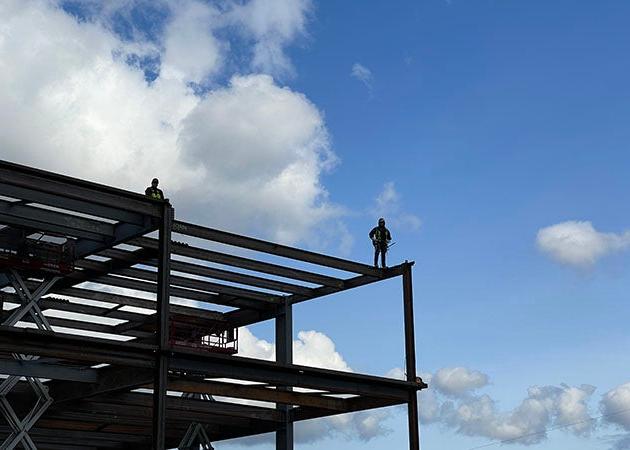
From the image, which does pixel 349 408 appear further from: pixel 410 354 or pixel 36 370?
pixel 36 370

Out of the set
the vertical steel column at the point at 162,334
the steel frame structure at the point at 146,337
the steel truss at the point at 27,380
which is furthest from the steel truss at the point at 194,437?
the vertical steel column at the point at 162,334

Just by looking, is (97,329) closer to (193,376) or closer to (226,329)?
(226,329)

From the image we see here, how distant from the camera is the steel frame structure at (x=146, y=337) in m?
26.0

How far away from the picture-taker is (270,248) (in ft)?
105

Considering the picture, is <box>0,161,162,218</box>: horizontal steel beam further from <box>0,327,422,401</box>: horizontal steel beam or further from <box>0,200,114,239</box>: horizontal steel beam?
<box>0,327,422,401</box>: horizontal steel beam

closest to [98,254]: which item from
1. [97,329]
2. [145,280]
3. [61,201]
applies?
[145,280]

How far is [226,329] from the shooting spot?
40.0 m

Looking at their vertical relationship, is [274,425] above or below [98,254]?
below

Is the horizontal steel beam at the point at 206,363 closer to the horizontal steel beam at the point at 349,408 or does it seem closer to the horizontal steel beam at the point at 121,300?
the horizontal steel beam at the point at 349,408

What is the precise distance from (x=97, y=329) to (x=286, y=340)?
7627 mm

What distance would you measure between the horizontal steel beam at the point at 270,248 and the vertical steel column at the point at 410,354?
1488 millimetres

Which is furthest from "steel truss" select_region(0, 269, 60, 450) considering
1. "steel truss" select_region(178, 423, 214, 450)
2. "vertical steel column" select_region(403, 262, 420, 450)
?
"vertical steel column" select_region(403, 262, 420, 450)

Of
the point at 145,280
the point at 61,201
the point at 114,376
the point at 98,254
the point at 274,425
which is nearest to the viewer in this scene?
the point at 61,201

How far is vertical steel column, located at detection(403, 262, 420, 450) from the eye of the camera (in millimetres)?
31875
